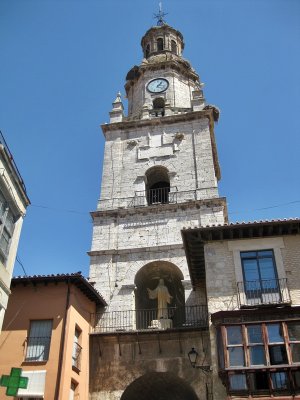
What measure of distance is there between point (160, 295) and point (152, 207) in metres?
4.74

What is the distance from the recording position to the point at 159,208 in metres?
24.7

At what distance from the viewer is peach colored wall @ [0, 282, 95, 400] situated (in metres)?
16.3

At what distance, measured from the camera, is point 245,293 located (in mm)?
15891

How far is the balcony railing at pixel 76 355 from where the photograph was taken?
17.6 meters

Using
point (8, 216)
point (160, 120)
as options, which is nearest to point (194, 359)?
point (8, 216)

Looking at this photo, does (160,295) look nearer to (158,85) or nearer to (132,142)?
Answer: (132,142)

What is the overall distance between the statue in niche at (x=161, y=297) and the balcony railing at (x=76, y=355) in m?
4.64

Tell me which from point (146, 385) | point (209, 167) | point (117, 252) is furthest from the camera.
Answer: point (209, 167)

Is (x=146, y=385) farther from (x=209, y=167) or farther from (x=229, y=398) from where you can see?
(x=209, y=167)

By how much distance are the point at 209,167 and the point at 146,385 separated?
12.0 m

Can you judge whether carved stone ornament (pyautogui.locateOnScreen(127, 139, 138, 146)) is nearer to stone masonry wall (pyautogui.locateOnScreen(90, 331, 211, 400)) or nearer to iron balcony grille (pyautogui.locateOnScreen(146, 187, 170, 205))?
iron balcony grille (pyautogui.locateOnScreen(146, 187, 170, 205))

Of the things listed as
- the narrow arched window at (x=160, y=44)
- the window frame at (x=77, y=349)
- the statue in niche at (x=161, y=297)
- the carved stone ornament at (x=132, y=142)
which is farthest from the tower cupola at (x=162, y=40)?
the window frame at (x=77, y=349)

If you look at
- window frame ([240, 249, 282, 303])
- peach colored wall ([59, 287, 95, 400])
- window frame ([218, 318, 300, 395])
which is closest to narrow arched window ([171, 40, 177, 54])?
peach colored wall ([59, 287, 95, 400])

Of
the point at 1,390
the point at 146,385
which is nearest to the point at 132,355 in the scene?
the point at 146,385
